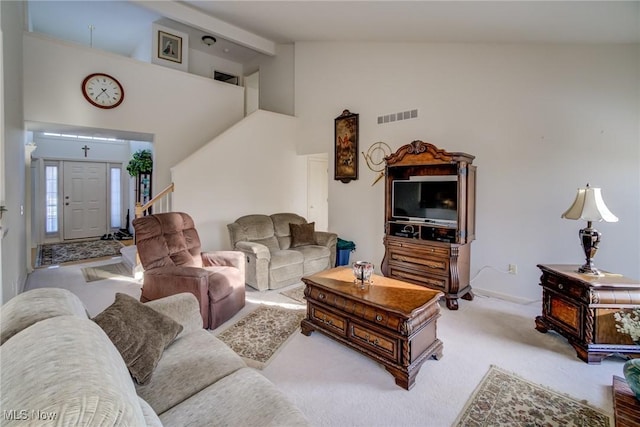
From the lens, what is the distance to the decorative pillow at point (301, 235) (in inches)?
195

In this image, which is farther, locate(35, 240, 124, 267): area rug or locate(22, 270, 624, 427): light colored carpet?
locate(35, 240, 124, 267): area rug

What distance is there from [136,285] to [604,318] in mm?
5212

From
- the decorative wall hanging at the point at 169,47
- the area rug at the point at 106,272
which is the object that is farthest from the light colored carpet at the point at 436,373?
the decorative wall hanging at the point at 169,47

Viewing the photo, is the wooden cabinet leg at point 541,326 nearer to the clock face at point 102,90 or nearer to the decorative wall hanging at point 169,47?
the clock face at point 102,90

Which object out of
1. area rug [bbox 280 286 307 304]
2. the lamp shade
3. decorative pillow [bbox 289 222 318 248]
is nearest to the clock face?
decorative pillow [bbox 289 222 318 248]

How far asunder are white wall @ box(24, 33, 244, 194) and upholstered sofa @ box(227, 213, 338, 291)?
7.32 feet

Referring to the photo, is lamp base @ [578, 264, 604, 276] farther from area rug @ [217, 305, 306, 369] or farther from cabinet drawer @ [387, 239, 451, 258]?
area rug @ [217, 305, 306, 369]

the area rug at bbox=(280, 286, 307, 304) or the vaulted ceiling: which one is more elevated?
the vaulted ceiling

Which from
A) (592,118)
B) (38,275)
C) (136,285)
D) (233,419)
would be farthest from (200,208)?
(592,118)

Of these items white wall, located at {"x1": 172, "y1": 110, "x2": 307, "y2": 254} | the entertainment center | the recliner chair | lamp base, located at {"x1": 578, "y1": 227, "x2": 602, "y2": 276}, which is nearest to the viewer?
lamp base, located at {"x1": 578, "y1": 227, "x2": 602, "y2": 276}

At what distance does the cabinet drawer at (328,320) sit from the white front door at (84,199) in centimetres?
780

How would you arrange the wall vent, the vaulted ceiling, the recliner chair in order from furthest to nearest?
the wall vent < the vaulted ceiling < the recliner chair

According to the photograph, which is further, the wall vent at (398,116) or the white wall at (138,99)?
the wall vent at (398,116)

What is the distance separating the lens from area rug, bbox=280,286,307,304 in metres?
3.75
